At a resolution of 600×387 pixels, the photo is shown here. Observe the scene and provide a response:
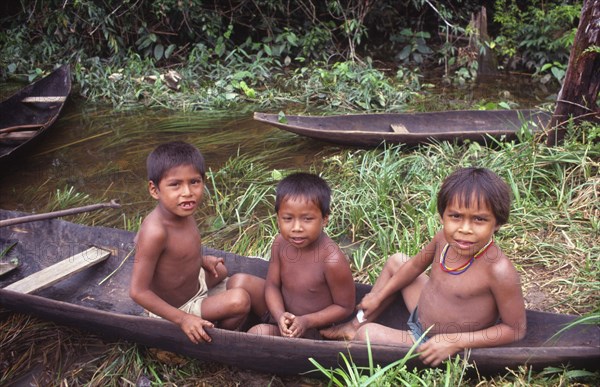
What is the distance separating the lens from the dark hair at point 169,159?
2383 mm

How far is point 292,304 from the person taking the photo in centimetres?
264

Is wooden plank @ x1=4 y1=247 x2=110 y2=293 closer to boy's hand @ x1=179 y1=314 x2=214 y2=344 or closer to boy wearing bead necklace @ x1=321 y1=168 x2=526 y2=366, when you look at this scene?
boy's hand @ x1=179 y1=314 x2=214 y2=344

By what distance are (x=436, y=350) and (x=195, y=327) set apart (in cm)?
97

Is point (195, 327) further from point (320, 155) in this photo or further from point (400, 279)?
point (320, 155)

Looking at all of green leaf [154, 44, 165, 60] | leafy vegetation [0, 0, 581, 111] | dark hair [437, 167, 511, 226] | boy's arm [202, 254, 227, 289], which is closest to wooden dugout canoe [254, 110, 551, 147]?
leafy vegetation [0, 0, 581, 111]

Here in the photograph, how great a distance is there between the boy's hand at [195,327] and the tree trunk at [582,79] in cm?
279

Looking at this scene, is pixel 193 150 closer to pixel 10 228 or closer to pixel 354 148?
pixel 10 228

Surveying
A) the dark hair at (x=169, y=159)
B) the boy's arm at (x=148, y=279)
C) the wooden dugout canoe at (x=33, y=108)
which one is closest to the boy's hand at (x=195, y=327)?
the boy's arm at (x=148, y=279)

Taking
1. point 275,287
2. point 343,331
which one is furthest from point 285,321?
point 343,331

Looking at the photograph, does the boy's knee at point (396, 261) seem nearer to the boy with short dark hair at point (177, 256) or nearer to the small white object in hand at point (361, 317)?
the small white object in hand at point (361, 317)

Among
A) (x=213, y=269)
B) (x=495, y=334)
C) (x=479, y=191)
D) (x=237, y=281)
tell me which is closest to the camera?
(x=479, y=191)

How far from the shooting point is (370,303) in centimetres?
264

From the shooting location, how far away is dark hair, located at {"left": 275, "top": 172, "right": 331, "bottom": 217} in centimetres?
236

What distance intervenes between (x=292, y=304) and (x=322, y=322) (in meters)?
0.16
